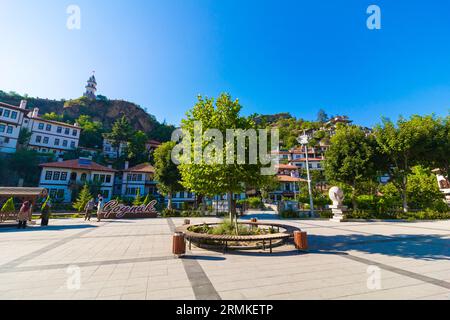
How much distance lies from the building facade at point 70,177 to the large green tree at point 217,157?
36433mm

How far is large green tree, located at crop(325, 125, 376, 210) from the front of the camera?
23297 mm

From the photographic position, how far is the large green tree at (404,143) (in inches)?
901

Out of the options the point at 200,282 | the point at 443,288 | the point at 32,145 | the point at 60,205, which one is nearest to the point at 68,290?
the point at 200,282

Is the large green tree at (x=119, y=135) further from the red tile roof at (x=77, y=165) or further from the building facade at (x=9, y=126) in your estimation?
the building facade at (x=9, y=126)

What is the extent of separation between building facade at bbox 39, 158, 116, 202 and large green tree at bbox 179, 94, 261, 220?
36433mm

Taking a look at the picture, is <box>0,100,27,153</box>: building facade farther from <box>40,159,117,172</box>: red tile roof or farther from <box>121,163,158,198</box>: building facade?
<box>121,163,158,198</box>: building facade

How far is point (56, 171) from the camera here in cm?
3838

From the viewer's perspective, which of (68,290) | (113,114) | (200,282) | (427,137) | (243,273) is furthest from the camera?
(113,114)

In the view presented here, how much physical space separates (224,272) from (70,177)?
148 feet

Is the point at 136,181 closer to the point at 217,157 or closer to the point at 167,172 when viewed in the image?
the point at 167,172

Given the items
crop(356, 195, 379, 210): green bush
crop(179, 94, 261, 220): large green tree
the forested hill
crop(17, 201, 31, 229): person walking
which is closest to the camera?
crop(179, 94, 261, 220): large green tree

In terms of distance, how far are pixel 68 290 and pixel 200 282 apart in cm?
311

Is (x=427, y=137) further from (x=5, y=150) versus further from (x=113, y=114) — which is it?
(x=113, y=114)

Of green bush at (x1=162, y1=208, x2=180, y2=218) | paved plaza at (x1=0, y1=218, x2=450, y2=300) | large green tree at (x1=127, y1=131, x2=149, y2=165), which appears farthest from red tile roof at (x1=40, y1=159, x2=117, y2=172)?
paved plaza at (x1=0, y1=218, x2=450, y2=300)
